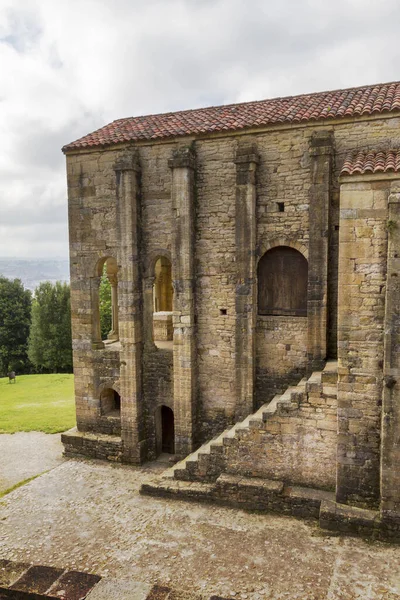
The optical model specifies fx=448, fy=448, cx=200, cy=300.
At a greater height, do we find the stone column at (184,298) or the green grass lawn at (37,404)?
the stone column at (184,298)

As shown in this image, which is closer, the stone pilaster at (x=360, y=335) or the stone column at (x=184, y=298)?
the stone pilaster at (x=360, y=335)

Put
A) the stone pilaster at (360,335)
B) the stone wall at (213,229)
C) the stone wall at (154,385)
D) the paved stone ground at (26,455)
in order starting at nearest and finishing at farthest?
the stone pilaster at (360,335)
the stone wall at (213,229)
the paved stone ground at (26,455)
the stone wall at (154,385)

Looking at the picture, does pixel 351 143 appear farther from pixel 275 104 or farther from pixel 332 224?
pixel 275 104

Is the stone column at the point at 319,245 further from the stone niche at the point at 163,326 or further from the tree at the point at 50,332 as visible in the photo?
the tree at the point at 50,332

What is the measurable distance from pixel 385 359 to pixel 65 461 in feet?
35.3

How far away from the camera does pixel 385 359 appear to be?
954cm

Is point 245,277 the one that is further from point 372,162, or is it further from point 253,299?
point 372,162

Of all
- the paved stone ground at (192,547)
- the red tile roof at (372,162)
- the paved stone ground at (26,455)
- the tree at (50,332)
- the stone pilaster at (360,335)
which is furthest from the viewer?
the tree at (50,332)

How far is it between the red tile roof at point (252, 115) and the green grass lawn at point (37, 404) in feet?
37.5

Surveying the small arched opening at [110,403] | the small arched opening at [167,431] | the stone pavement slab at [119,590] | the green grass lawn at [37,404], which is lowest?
the green grass lawn at [37,404]

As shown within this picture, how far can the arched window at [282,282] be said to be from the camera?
12.9 meters

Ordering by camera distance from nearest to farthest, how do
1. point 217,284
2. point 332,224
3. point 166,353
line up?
1. point 332,224
2. point 217,284
3. point 166,353


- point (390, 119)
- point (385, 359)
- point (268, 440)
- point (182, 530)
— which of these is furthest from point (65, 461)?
point (390, 119)

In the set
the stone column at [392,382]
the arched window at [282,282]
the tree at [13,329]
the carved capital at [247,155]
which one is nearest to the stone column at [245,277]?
the carved capital at [247,155]
